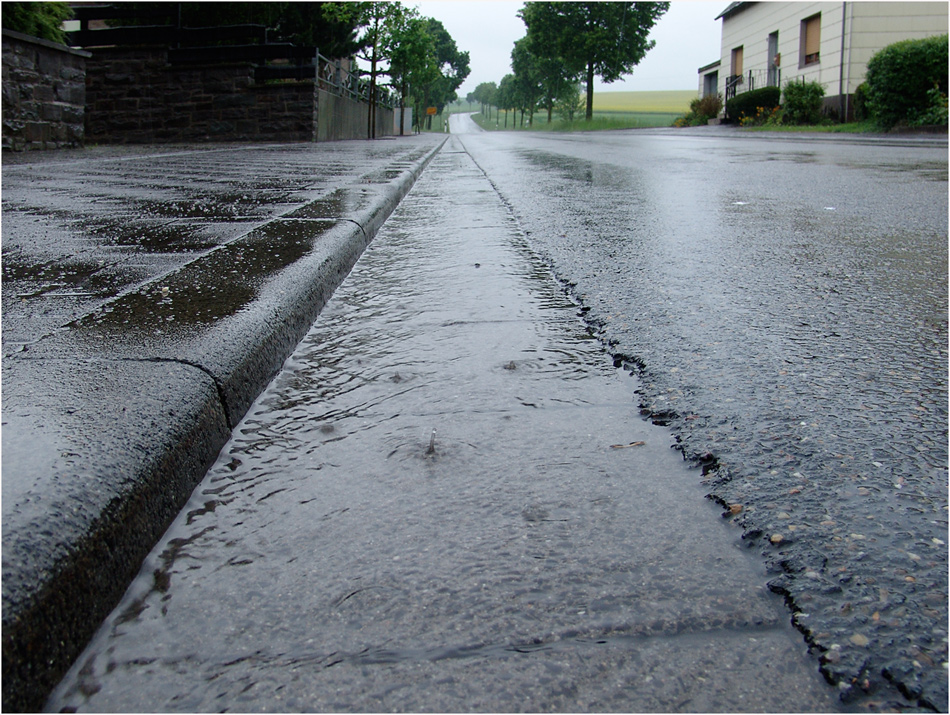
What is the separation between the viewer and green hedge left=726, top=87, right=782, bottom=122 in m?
26.5

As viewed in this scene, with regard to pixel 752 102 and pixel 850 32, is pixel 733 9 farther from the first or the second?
pixel 850 32

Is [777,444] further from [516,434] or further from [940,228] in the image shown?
[940,228]

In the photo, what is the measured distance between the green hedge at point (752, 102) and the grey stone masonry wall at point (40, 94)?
23265mm

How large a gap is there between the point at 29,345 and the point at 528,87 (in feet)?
236

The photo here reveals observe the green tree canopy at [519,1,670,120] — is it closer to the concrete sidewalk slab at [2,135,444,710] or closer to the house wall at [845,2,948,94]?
the house wall at [845,2,948,94]

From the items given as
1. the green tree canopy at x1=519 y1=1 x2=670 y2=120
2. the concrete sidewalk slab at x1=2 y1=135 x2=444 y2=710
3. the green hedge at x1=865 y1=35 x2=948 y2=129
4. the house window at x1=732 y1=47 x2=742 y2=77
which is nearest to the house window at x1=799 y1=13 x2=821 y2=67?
the house window at x1=732 y1=47 x2=742 y2=77

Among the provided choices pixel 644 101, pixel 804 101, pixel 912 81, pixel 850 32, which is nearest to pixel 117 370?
pixel 912 81

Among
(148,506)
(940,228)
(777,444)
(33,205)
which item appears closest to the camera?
(148,506)

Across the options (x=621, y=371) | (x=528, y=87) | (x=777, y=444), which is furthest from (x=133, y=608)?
(x=528, y=87)

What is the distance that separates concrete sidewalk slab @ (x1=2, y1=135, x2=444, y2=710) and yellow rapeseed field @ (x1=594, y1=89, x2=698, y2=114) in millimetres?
78231

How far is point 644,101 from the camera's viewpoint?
294ft

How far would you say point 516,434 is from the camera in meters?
1.36

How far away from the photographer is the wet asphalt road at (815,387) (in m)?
0.84

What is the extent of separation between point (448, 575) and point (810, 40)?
29866 mm
